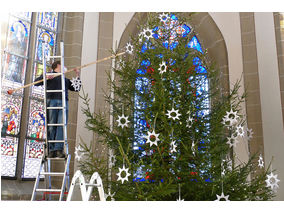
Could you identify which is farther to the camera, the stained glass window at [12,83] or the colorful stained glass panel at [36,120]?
the colorful stained glass panel at [36,120]

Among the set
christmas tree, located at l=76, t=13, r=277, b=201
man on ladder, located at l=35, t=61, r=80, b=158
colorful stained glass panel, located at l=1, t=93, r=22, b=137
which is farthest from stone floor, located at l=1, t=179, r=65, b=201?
christmas tree, located at l=76, t=13, r=277, b=201

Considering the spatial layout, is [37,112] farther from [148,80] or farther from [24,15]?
[148,80]

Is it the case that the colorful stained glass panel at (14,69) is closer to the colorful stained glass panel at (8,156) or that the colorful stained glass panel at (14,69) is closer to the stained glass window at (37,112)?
the stained glass window at (37,112)

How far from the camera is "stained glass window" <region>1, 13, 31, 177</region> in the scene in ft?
15.6

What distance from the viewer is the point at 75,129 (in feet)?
17.4

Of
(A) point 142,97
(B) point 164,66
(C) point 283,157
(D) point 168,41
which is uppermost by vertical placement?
(D) point 168,41

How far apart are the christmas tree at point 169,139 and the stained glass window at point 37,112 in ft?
6.87

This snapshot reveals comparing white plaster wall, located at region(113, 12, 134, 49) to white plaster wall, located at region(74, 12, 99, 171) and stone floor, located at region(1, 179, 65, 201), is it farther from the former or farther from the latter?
stone floor, located at region(1, 179, 65, 201)

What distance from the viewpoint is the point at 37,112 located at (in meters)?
5.21

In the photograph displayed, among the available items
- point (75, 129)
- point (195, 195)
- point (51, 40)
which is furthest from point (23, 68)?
point (195, 195)

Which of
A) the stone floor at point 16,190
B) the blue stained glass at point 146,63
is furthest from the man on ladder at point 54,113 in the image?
the stone floor at point 16,190

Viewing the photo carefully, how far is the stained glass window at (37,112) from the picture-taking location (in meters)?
→ 4.97
